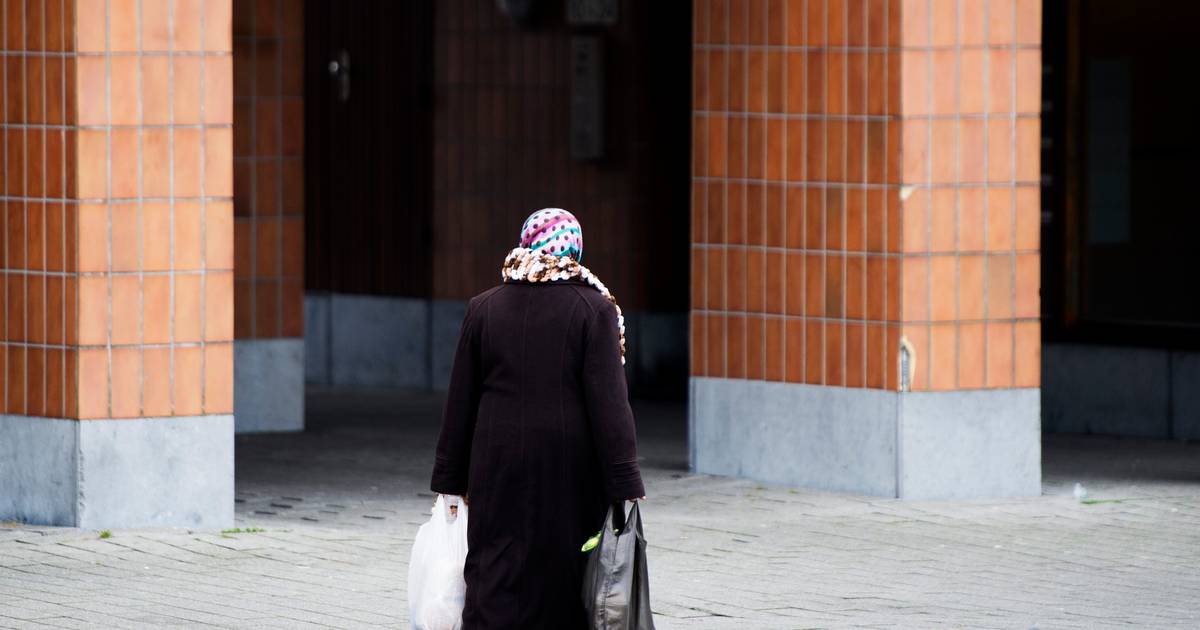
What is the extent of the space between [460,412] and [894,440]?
5069 mm

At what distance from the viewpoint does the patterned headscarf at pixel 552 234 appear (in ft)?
21.6

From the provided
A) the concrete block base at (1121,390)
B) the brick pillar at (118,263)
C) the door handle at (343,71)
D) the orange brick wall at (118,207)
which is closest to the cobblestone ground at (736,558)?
the brick pillar at (118,263)

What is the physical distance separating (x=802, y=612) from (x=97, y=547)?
126 inches

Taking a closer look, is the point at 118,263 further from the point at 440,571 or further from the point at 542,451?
the point at 542,451

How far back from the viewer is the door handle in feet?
57.8

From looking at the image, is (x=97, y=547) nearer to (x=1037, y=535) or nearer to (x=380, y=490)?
(x=380, y=490)

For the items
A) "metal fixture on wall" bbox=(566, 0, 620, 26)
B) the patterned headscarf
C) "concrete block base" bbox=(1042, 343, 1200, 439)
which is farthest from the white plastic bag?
"metal fixture on wall" bbox=(566, 0, 620, 26)

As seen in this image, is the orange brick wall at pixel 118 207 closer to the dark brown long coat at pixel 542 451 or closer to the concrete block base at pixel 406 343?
the dark brown long coat at pixel 542 451

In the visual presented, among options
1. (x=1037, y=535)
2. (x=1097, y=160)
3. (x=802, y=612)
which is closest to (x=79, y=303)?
(x=802, y=612)

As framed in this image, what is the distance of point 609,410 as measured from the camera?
21.2 feet

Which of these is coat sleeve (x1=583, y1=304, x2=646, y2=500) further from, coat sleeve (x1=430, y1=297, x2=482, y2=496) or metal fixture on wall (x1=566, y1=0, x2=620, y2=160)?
metal fixture on wall (x1=566, y1=0, x2=620, y2=160)

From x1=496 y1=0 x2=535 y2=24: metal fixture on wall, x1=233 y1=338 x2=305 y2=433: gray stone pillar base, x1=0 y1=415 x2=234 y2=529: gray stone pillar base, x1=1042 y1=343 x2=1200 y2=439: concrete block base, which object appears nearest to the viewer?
x1=0 y1=415 x2=234 y2=529: gray stone pillar base

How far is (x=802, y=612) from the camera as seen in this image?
8.45 metres

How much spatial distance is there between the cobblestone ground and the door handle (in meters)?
5.32
